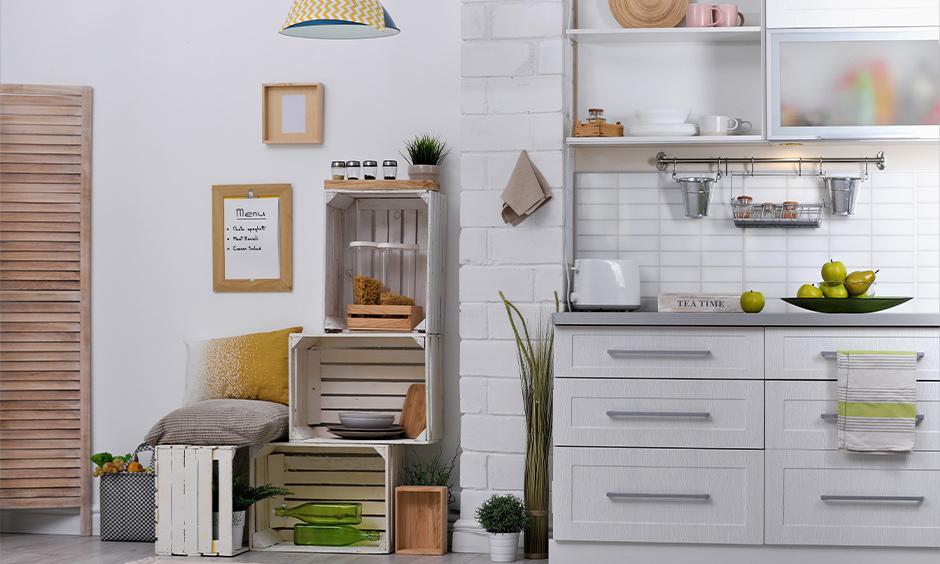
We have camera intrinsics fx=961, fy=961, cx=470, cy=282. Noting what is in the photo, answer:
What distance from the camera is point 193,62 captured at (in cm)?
412

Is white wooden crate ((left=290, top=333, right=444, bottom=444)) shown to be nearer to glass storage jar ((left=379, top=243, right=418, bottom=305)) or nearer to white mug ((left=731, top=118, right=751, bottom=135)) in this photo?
glass storage jar ((left=379, top=243, right=418, bottom=305))

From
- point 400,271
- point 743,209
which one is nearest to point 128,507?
point 400,271

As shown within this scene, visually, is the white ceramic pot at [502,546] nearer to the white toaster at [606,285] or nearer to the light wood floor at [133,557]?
the light wood floor at [133,557]

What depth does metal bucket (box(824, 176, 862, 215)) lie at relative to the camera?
3596 mm

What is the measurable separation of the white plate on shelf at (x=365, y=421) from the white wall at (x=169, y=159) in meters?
0.54

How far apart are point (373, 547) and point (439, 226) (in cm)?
125

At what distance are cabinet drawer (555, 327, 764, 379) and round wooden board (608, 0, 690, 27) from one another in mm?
1258

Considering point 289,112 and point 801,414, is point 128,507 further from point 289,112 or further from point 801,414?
point 801,414

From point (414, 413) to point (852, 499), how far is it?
5.26 ft

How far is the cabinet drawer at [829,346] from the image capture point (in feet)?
9.89

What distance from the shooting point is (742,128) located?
3.63 metres

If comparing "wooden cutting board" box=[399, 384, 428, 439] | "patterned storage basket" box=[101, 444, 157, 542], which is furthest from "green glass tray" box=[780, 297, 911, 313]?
"patterned storage basket" box=[101, 444, 157, 542]

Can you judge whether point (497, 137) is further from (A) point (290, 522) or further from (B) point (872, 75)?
(A) point (290, 522)

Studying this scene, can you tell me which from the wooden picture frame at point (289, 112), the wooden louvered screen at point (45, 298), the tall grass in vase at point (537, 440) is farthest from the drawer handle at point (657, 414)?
the wooden louvered screen at point (45, 298)
